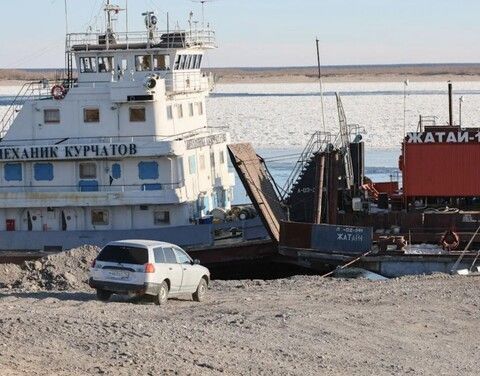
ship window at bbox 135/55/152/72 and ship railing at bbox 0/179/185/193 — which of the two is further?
ship window at bbox 135/55/152/72

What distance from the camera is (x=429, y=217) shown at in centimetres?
2639

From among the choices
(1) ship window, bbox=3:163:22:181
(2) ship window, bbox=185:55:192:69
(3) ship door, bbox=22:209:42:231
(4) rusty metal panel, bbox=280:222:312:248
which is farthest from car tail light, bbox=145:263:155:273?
(2) ship window, bbox=185:55:192:69

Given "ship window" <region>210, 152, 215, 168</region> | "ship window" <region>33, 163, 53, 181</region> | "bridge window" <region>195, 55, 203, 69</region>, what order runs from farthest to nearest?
"ship window" <region>210, 152, 215, 168</region> → "bridge window" <region>195, 55, 203, 69</region> → "ship window" <region>33, 163, 53, 181</region>

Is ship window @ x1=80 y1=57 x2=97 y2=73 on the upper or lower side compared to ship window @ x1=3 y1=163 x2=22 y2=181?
upper

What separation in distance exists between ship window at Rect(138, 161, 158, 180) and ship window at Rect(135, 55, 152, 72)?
2.52 meters

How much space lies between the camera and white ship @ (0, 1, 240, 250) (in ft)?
88.7

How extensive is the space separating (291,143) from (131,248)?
43418 millimetres

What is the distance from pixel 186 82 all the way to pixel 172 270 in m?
10.6

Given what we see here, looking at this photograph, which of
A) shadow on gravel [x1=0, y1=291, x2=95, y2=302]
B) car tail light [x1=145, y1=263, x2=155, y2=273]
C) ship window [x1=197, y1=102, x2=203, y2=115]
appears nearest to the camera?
car tail light [x1=145, y1=263, x2=155, y2=273]

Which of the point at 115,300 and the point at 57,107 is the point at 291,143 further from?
the point at 115,300

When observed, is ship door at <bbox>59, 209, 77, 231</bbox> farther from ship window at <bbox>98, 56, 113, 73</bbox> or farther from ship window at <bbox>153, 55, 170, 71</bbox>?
ship window at <bbox>153, 55, 170, 71</bbox>

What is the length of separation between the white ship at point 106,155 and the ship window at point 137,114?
25 mm

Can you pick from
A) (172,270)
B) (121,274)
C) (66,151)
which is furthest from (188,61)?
(121,274)

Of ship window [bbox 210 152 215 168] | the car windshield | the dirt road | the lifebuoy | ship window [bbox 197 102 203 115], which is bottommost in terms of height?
the dirt road
